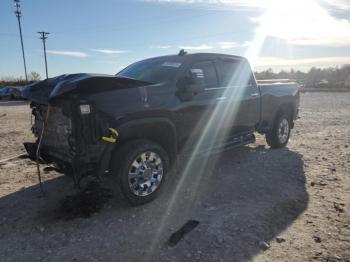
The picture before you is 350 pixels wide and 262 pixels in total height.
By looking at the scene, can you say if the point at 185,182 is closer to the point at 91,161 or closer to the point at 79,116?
the point at 91,161

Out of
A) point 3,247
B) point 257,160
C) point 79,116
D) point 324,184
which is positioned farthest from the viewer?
point 257,160

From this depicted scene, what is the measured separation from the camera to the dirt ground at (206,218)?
3.35m

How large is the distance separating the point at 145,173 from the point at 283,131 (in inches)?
176

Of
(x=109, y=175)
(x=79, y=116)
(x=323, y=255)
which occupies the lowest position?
(x=323, y=255)

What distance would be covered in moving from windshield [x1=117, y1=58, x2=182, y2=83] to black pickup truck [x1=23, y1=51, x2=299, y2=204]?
17 mm

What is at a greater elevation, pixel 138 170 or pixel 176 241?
pixel 138 170

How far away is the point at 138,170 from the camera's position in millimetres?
4375

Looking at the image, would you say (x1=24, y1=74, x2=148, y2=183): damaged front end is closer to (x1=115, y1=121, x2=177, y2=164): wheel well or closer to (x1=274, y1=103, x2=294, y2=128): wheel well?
(x1=115, y1=121, x2=177, y2=164): wheel well

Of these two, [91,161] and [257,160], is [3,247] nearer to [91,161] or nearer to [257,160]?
[91,161]

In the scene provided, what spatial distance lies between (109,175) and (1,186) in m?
2.17

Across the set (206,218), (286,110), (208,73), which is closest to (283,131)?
(286,110)

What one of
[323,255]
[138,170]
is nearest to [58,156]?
[138,170]

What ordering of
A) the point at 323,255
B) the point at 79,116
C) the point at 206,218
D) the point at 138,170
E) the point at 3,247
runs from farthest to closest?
the point at 138,170, the point at 206,218, the point at 79,116, the point at 3,247, the point at 323,255

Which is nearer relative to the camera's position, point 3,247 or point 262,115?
point 3,247
